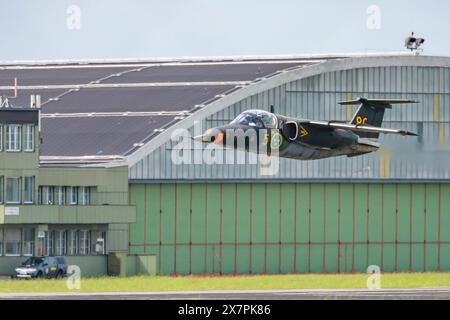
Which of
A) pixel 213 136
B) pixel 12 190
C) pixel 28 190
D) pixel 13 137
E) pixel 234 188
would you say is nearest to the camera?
pixel 213 136

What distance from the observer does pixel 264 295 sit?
3814 inches

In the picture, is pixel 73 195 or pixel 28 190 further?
pixel 73 195

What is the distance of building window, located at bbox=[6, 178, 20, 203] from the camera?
373 ft

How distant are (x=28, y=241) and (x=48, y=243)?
2.11 meters

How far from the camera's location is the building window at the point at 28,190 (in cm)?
11425

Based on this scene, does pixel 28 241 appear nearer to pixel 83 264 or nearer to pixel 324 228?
pixel 83 264

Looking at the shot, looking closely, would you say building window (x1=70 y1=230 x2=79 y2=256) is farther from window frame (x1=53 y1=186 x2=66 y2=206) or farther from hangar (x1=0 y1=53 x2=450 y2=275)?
window frame (x1=53 y1=186 x2=66 y2=206)

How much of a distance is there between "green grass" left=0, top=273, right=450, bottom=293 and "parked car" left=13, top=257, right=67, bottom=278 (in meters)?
2.16

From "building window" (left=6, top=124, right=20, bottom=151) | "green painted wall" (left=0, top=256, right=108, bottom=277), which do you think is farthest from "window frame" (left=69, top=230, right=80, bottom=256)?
"building window" (left=6, top=124, right=20, bottom=151)

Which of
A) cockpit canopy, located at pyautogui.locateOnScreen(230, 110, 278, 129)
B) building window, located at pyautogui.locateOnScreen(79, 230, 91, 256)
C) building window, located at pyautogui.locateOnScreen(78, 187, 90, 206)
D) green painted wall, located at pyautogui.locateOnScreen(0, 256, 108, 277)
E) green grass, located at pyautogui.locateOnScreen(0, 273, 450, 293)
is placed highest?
cockpit canopy, located at pyautogui.locateOnScreen(230, 110, 278, 129)

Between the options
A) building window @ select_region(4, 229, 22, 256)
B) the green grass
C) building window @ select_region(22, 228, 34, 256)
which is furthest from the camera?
building window @ select_region(22, 228, 34, 256)

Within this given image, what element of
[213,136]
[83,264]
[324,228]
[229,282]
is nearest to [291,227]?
[324,228]

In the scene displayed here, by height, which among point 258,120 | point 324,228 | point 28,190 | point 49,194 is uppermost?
point 258,120
